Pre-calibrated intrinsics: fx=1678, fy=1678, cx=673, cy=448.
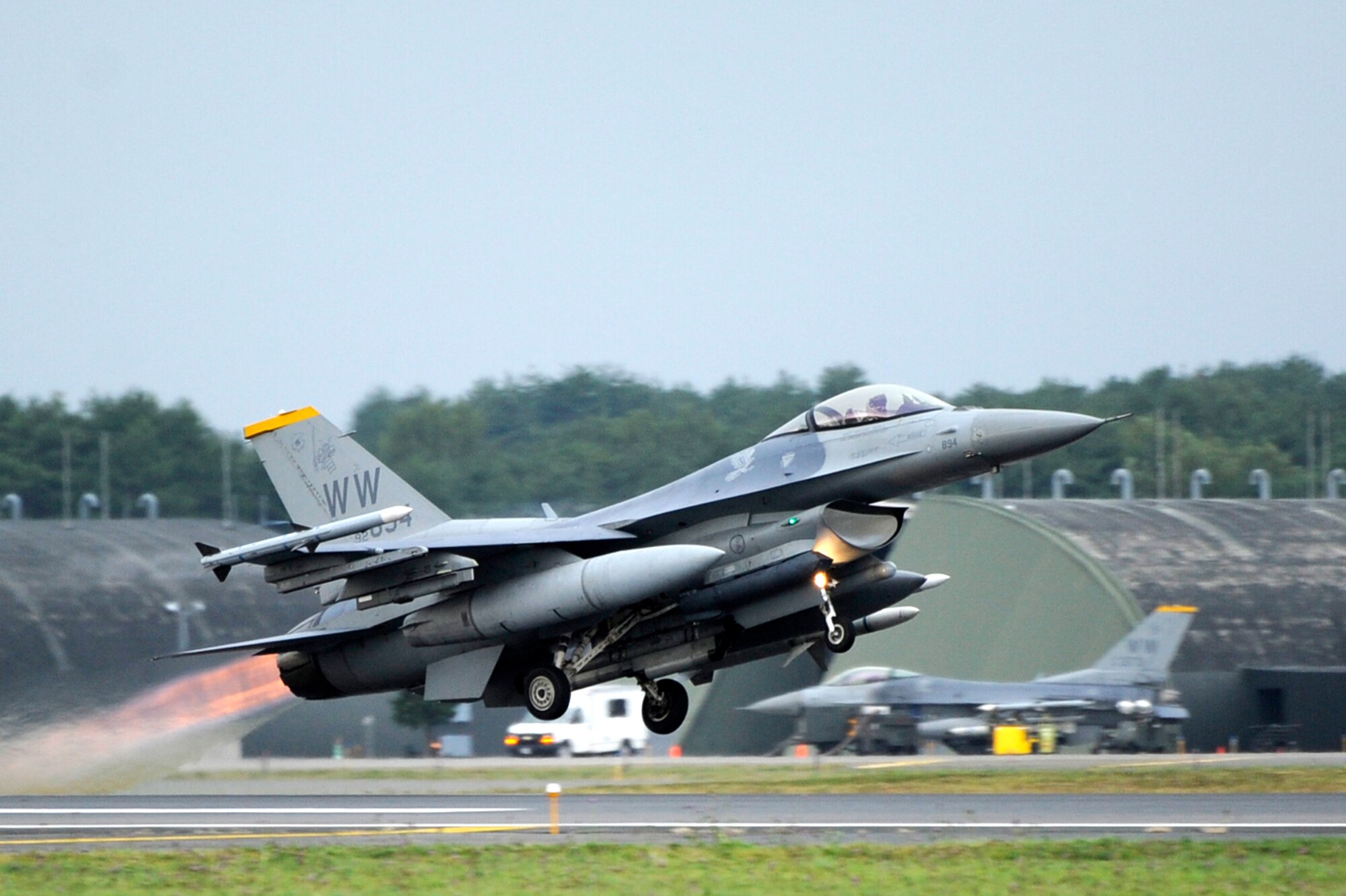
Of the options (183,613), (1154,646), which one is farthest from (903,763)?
(183,613)

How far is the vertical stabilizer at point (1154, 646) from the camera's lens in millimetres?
31750

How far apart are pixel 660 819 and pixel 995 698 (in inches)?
638

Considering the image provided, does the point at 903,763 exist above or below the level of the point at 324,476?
below

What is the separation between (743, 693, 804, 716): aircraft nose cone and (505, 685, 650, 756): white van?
3158 millimetres

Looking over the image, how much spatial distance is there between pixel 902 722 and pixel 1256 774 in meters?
9.96

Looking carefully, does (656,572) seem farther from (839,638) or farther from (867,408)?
(867,408)

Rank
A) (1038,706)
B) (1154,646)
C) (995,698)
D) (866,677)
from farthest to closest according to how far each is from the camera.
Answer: (866,677)
(1154,646)
(995,698)
(1038,706)

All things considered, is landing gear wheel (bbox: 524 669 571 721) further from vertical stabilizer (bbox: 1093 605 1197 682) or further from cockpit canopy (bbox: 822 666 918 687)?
vertical stabilizer (bbox: 1093 605 1197 682)

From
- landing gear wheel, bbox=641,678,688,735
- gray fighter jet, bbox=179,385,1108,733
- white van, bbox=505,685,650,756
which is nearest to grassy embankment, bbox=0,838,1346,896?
gray fighter jet, bbox=179,385,1108,733

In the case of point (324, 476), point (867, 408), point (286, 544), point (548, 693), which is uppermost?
point (867, 408)

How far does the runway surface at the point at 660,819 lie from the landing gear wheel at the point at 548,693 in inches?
41.6

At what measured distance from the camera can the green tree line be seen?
58.4 m

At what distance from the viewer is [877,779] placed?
2184cm

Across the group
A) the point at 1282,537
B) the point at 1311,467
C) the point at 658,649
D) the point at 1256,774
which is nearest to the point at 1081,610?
the point at 1282,537
